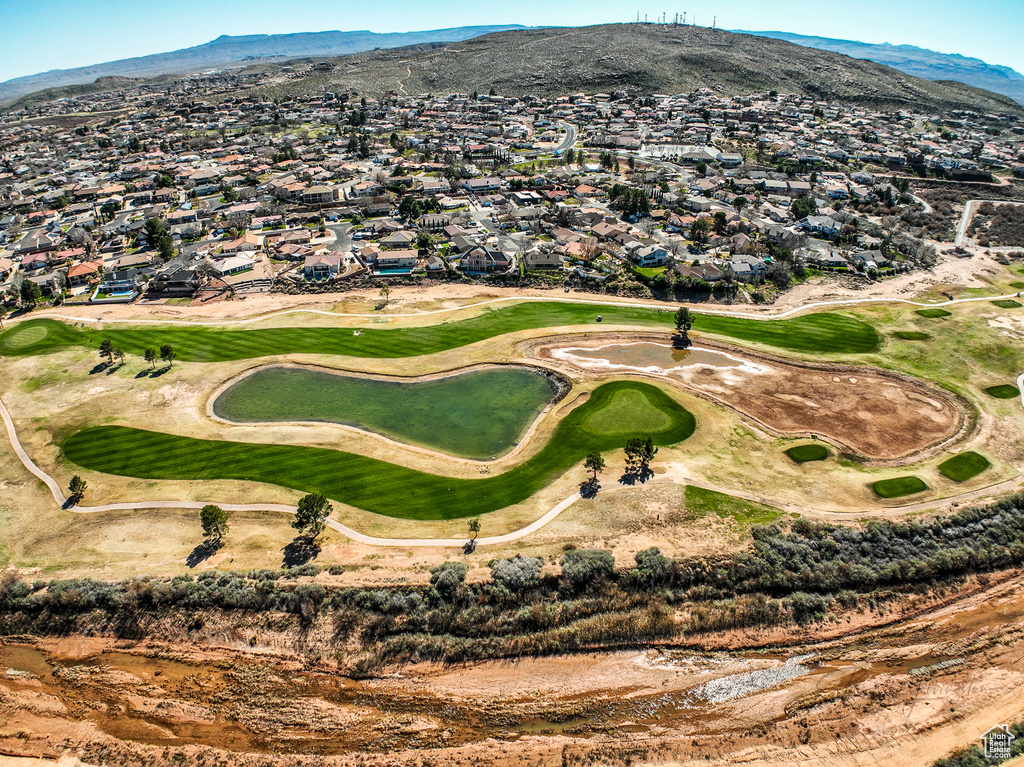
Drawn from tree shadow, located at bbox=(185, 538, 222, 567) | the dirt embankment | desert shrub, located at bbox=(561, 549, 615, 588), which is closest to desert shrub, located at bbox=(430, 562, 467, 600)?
the dirt embankment

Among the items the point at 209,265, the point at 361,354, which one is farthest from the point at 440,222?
the point at 361,354

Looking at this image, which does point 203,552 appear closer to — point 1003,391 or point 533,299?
point 533,299

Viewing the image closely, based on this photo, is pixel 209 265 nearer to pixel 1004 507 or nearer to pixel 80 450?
pixel 80 450

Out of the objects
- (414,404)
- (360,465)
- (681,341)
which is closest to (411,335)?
(414,404)

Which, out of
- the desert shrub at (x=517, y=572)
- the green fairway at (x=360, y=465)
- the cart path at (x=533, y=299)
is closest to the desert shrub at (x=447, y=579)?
the desert shrub at (x=517, y=572)

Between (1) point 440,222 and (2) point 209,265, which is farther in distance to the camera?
(1) point 440,222

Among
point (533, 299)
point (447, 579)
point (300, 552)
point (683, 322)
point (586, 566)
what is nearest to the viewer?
point (447, 579)
